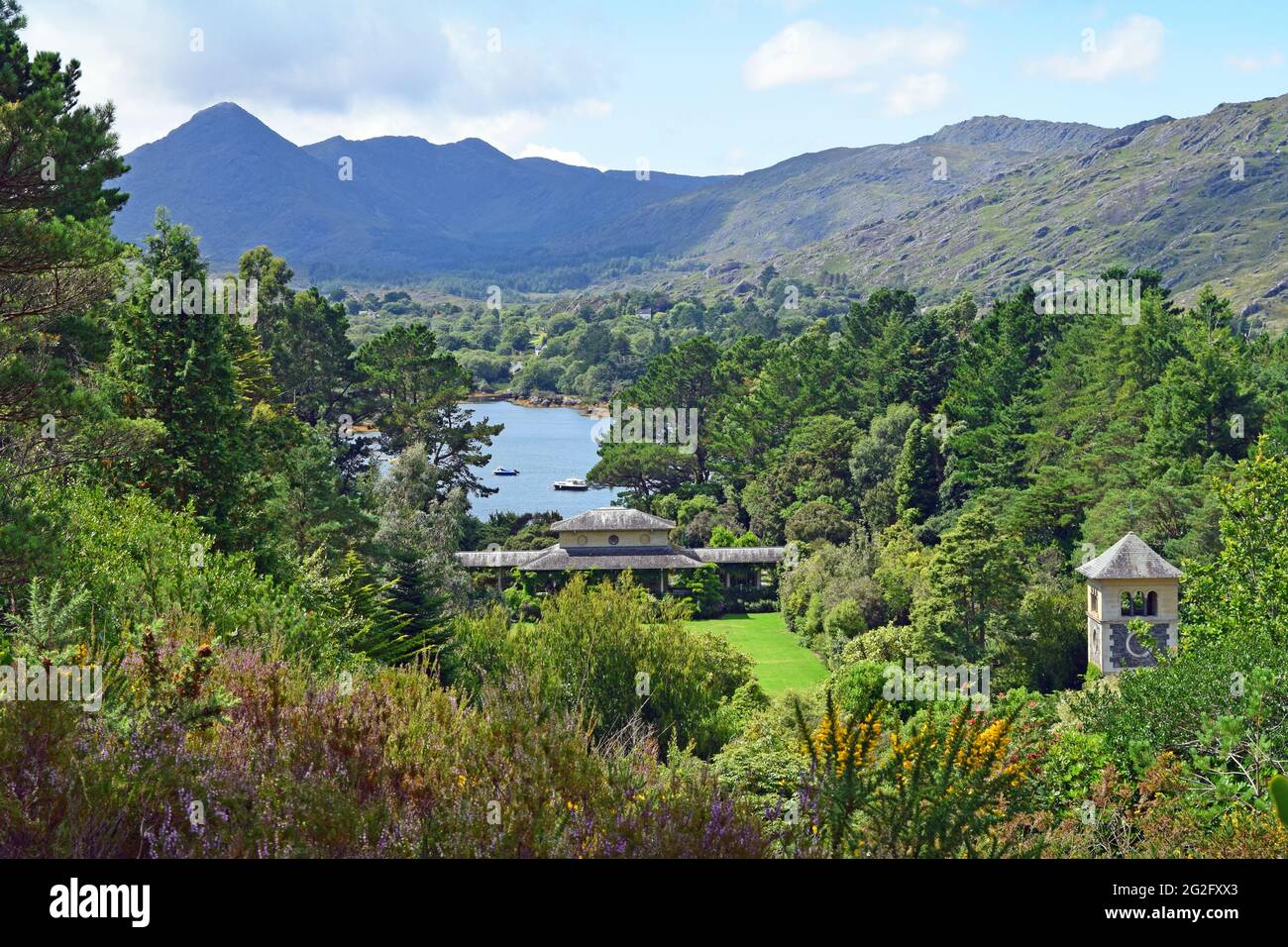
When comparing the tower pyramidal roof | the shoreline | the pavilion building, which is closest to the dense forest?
the tower pyramidal roof

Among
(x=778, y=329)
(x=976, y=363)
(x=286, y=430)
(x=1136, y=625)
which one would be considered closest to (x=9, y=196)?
(x=286, y=430)

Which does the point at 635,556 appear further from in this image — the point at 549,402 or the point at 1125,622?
the point at 549,402

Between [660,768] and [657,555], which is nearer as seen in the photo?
[660,768]

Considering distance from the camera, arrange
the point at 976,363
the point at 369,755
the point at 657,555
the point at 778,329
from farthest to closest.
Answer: the point at 778,329, the point at 976,363, the point at 657,555, the point at 369,755

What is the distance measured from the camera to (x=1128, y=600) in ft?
90.4

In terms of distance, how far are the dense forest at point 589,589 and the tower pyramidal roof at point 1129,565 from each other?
4.89 ft

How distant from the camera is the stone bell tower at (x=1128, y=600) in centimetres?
2730

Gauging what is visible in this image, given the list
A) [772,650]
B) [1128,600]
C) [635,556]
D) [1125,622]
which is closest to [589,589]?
[1125,622]

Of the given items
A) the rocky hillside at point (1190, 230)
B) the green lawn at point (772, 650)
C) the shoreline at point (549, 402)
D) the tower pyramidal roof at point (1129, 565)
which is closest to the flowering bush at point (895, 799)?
the tower pyramidal roof at point (1129, 565)

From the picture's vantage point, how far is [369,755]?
610 centimetres

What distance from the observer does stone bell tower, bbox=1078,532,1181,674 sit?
89.6 ft
